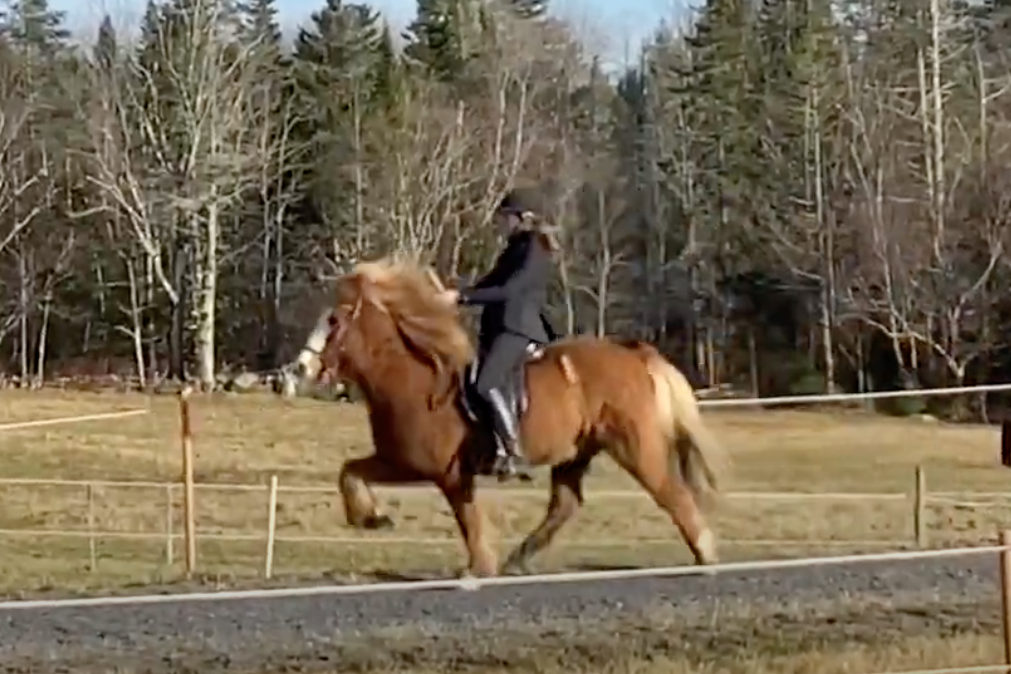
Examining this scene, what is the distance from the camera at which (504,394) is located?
1223cm

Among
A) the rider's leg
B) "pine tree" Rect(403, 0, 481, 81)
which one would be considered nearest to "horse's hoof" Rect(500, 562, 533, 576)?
the rider's leg

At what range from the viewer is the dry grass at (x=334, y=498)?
18.4 metres

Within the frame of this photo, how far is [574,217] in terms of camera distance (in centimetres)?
5712

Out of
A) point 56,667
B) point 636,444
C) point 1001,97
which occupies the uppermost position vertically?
point 1001,97

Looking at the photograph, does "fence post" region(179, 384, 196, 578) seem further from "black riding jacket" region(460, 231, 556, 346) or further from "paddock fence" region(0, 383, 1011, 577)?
"black riding jacket" region(460, 231, 556, 346)

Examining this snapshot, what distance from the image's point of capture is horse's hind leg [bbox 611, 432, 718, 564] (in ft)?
42.1

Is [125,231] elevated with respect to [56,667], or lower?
elevated

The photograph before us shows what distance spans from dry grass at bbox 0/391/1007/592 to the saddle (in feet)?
7.58

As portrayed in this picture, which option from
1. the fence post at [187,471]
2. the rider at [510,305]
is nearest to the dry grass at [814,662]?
the rider at [510,305]

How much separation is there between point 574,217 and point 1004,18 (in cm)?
1300

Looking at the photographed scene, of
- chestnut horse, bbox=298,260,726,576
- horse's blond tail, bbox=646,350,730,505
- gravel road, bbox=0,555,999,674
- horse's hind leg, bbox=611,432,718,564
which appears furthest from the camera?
horse's blond tail, bbox=646,350,730,505

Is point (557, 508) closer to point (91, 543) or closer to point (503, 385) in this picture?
point (503, 385)

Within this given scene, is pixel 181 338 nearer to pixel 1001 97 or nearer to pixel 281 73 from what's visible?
pixel 281 73

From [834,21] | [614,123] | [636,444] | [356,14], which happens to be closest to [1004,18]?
[834,21]
